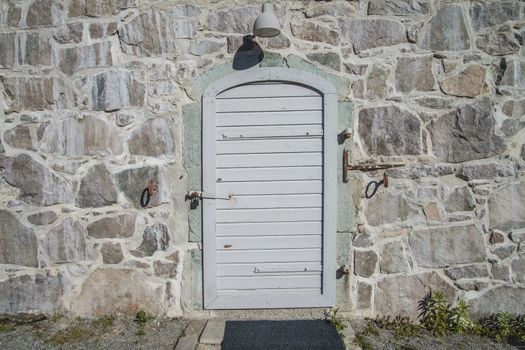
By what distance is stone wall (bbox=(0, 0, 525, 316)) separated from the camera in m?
3.59

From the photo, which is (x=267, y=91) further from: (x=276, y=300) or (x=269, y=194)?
(x=276, y=300)

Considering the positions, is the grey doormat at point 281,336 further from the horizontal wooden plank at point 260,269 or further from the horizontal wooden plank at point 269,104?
the horizontal wooden plank at point 269,104

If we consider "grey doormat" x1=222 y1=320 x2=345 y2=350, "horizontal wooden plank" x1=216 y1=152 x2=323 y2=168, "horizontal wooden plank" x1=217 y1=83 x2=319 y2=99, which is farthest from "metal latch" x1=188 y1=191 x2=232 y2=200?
"grey doormat" x1=222 y1=320 x2=345 y2=350

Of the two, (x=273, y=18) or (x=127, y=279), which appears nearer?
(x=273, y=18)

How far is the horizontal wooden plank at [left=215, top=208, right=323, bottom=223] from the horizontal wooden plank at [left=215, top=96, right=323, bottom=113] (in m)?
0.98

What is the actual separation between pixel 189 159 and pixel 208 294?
1335 mm

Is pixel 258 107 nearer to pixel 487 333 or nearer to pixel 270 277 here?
pixel 270 277

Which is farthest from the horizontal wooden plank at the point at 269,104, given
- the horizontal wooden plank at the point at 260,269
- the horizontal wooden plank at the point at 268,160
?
the horizontal wooden plank at the point at 260,269

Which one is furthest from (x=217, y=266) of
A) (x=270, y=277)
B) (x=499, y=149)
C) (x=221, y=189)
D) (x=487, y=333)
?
(x=499, y=149)

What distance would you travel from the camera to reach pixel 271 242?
371 cm

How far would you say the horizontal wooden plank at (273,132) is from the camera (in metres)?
3.65

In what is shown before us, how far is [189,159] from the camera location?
368 centimetres

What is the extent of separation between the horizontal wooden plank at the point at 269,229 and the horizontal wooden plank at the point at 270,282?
44cm

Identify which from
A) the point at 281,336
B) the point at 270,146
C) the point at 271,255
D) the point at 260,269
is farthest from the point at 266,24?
the point at 281,336
